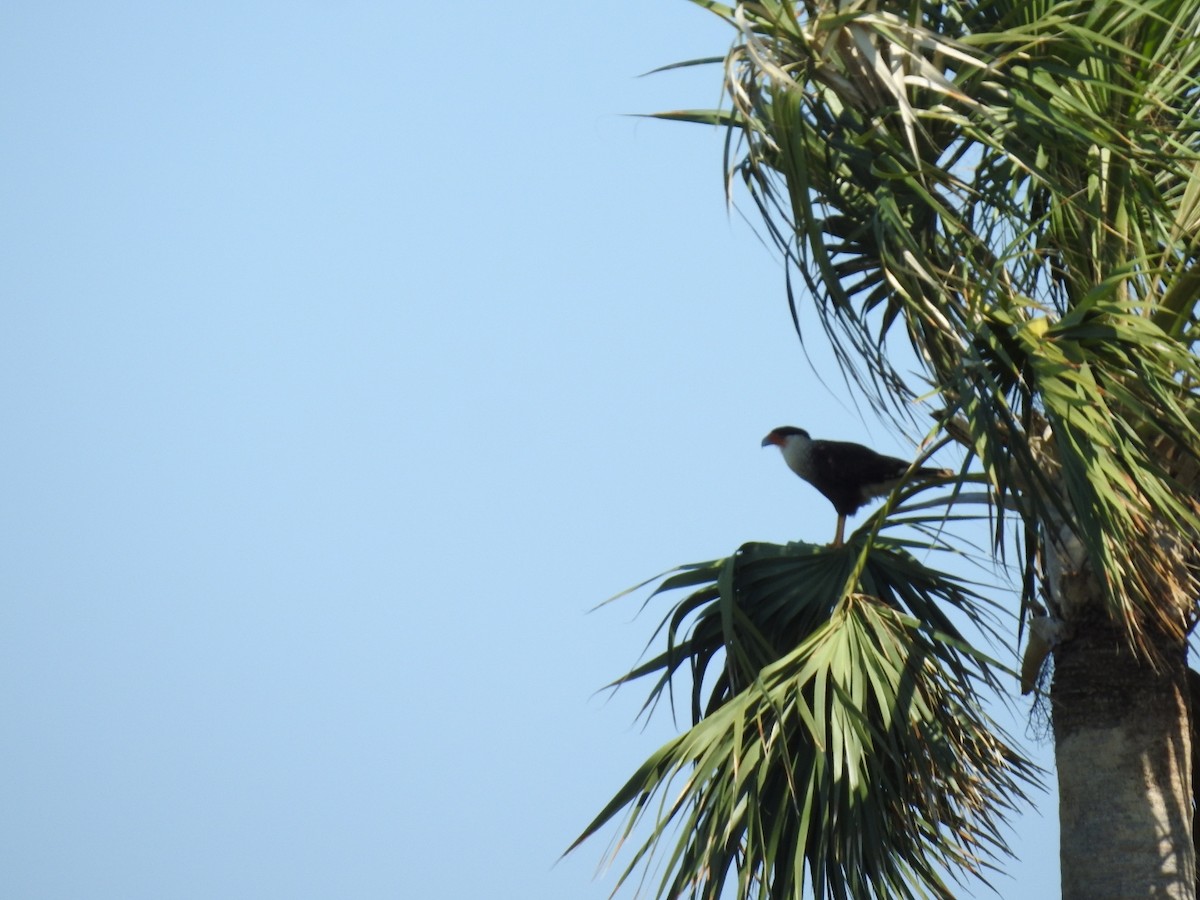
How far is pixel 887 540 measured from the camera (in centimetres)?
590

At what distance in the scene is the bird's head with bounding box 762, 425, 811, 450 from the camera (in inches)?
328

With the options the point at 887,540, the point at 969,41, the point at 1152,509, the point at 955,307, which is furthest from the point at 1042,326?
the point at 887,540

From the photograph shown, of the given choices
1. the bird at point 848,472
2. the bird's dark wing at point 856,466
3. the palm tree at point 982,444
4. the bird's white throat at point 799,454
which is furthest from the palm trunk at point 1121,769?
the bird's white throat at point 799,454

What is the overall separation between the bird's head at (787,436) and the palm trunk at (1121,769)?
2.87 m

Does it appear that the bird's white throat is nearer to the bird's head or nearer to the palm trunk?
the bird's head

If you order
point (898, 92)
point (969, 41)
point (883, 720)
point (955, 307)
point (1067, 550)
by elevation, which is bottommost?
point (883, 720)

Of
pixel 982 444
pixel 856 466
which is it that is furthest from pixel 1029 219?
pixel 856 466

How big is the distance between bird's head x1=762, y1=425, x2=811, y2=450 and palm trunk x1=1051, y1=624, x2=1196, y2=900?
2.87 m

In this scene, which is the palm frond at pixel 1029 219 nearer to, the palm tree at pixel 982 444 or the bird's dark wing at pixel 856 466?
the palm tree at pixel 982 444

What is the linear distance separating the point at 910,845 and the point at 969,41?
2748 millimetres

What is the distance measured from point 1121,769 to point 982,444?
5.34ft

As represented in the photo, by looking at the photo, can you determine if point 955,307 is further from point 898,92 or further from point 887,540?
point 887,540

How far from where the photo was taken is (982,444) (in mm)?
4523

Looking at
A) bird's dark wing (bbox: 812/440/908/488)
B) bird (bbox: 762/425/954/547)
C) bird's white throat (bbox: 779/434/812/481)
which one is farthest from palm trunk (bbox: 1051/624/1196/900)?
bird's white throat (bbox: 779/434/812/481)
